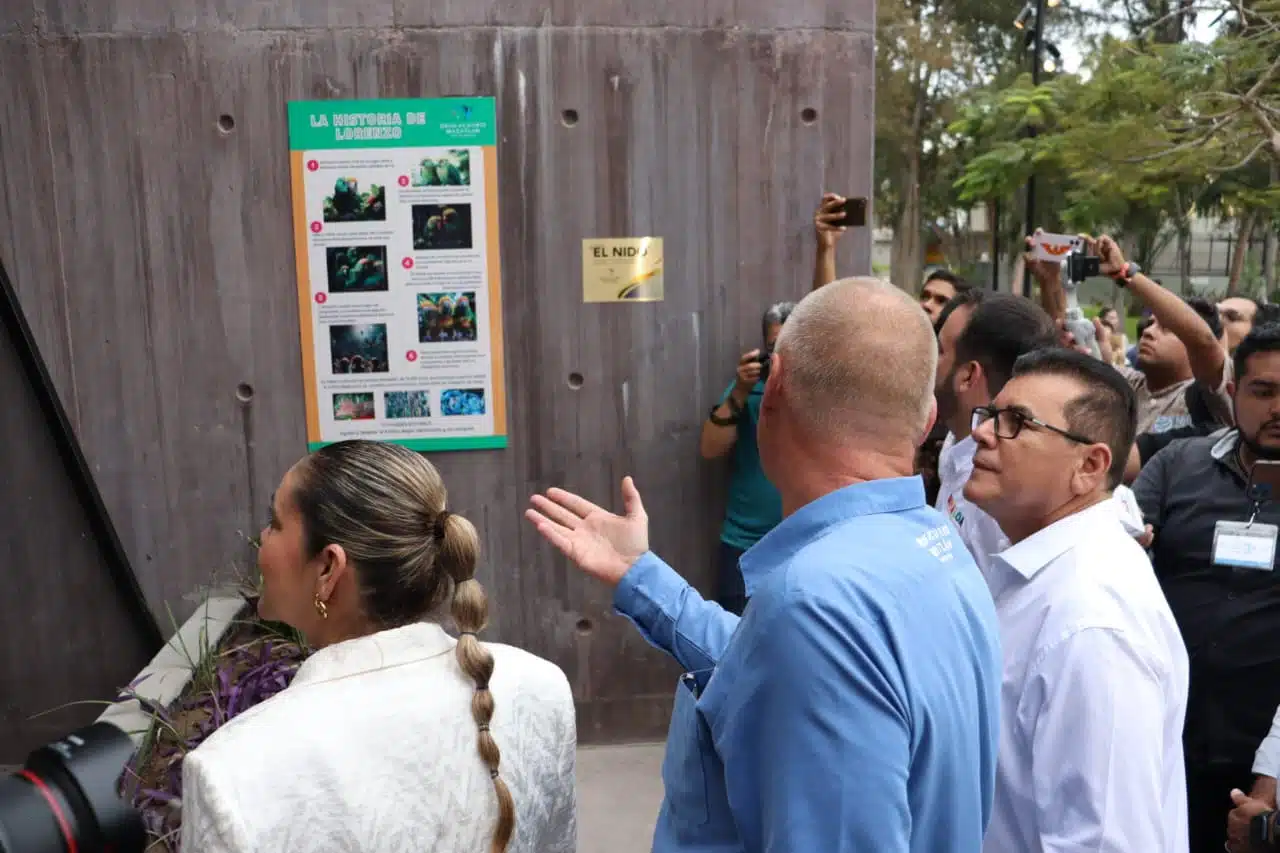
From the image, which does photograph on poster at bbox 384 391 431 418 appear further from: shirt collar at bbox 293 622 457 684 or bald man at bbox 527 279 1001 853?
bald man at bbox 527 279 1001 853

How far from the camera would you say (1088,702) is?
1.98m

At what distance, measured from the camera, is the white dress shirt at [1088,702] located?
194 cm

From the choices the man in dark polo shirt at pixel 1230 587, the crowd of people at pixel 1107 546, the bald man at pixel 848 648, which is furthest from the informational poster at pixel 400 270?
the bald man at pixel 848 648

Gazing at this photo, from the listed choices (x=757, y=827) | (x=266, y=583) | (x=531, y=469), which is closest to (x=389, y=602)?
(x=266, y=583)

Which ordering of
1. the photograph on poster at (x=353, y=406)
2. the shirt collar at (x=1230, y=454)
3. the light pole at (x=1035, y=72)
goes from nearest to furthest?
the shirt collar at (x=1230, y=454) → the photograph on poster at (x=353, y=406) → the light pole at (x=1035, y=72)

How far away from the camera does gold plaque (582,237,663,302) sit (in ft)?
15.6

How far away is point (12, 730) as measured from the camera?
4.95 meters

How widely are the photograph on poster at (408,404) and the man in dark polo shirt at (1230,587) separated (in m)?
2.96

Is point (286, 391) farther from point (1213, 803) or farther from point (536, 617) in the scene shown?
point (1213, 803)

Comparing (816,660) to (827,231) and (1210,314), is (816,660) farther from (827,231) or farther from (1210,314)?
(1210,314)

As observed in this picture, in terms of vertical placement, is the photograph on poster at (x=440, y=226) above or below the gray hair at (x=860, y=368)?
above

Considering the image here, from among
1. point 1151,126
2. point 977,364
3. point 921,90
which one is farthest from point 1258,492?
point 921,90

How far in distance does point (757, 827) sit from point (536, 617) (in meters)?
3.64

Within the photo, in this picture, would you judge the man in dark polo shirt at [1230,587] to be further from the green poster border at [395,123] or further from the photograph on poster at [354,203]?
the photograph on poster at [354,203]
